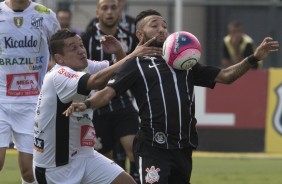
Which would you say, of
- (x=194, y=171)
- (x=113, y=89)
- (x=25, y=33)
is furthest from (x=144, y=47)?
(x=194, y=171)

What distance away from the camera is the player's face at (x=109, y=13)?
1194cm

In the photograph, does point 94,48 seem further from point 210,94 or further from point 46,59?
point 210,94

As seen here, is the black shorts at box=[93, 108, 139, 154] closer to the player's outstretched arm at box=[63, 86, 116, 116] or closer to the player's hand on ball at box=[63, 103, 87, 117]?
the player's outstretched arm at box=[63, 86, 116, 116]

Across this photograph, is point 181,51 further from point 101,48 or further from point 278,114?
point 278,114

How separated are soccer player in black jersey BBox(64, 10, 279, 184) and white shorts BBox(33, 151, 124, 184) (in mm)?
367

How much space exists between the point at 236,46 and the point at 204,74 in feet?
32.8

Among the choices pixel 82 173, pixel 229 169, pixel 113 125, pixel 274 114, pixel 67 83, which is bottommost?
pixel 229 169

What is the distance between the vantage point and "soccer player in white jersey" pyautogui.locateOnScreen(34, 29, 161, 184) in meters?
8.74

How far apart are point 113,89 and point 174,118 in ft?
1.86

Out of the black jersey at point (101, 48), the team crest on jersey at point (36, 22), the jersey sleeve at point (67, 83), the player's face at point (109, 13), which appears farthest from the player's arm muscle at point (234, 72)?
the player's face at point (109, 13)

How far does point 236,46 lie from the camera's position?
61.0 feet

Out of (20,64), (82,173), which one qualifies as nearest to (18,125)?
(20,64)

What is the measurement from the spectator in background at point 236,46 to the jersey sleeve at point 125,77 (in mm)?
10114

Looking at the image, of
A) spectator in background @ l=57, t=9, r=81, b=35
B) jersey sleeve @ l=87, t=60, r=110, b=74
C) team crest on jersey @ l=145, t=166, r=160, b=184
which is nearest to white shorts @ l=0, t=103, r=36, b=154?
jersey sleeve @ l=87, t=60, r=110, b=74
